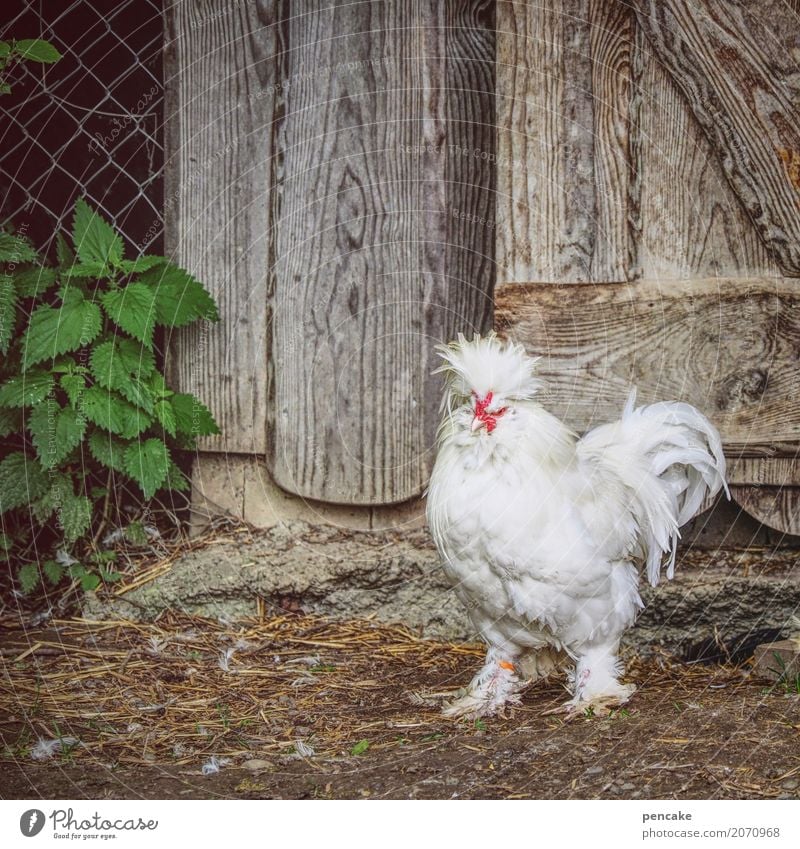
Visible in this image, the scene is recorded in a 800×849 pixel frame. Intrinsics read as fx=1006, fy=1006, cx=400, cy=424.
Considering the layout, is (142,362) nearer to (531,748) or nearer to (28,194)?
(28,194)

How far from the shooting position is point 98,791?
6.73ft

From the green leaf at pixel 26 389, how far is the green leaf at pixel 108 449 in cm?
18

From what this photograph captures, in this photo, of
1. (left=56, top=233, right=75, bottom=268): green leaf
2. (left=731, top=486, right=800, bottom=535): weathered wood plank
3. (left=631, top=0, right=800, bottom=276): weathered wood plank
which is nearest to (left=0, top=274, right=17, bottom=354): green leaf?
(left=56, top=233, right=75, bottom=268): green leaf

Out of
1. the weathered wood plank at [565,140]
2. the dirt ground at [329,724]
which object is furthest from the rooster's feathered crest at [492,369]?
the dirt ground at [329,724]

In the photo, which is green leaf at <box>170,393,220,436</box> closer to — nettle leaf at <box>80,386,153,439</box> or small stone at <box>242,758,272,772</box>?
nettle leaf at <box>80,386,153,439</box>

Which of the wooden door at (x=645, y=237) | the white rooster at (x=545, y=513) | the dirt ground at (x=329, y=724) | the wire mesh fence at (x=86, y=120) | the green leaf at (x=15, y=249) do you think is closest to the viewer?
the dirt ground at (x=329, y=724)

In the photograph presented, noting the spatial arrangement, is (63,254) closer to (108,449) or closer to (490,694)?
(108,449)

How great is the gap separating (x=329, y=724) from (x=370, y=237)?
4.53 ft

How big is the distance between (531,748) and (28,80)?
253cm

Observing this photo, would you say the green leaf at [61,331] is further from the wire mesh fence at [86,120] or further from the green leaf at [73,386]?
the wire mesh fence at [86,120]

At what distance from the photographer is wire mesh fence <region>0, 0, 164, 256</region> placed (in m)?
3.17

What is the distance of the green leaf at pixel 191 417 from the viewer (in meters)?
2.93

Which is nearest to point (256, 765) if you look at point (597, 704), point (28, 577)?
point (597, 704)

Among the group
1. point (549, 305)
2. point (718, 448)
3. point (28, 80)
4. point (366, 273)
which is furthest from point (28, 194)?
point (718, 448)
